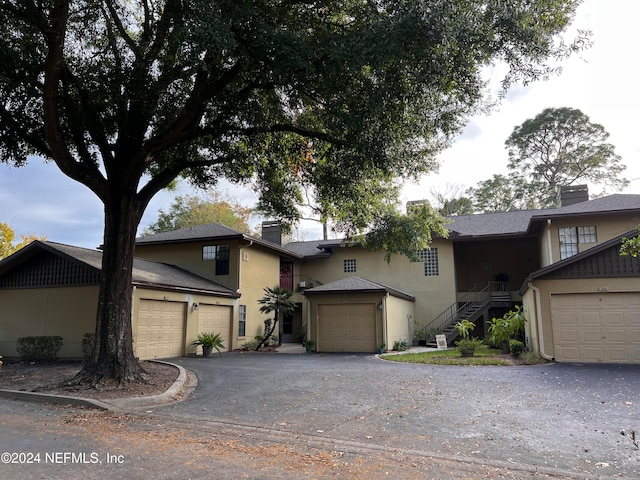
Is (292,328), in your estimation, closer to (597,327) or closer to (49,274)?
(49,274)

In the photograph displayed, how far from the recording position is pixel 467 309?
2259 cm

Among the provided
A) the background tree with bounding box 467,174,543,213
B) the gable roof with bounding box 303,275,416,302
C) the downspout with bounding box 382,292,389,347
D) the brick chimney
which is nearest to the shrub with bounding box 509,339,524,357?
the downspout with bounding box 382,292,389,347

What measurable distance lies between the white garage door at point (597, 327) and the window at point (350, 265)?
12021 millimetres

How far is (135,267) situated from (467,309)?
15.6m

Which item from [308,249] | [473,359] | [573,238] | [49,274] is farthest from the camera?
[308,249]

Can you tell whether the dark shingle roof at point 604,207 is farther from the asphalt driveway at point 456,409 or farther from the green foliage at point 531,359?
the asphalt driveway at point 456,409

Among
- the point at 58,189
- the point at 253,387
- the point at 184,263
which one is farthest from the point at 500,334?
the point at 58,189

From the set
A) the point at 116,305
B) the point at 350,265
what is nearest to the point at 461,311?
the point at 350,265

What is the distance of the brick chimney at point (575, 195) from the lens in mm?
21438

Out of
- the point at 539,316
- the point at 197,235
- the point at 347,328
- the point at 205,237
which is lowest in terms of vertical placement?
the point at 347,328

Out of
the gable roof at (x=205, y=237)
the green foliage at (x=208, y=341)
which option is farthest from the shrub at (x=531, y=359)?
the gable roof at (x=205, y=237)

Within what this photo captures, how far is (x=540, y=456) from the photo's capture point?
506 cm

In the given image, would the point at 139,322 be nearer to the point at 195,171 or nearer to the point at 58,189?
the point at 195,171

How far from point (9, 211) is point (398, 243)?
104 feet
